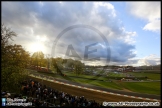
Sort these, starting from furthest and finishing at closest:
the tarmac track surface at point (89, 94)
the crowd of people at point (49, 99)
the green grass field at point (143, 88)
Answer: the green grass field at point (143, 88)
the tarmac track surface at point (89, 94)
the crowd of people at point (49, 99)

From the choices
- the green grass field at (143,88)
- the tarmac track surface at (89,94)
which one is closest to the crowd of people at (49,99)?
the tarmac track surface at (89,94)

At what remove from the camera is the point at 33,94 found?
21.8 m

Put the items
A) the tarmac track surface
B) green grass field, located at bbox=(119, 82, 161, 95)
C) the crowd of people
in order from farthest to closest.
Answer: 1. green grass field, located at bbox=(119, 82, 161, 95)
2. the tarmac track surface
3. the crowd of people

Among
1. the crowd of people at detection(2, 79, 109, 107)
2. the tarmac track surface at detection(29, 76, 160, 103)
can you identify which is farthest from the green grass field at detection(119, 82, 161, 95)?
the crowd of people at detection(2, 79, 109, 107)

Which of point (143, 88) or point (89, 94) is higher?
point (89, 94)

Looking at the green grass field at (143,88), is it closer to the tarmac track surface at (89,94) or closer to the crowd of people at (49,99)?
the tarmac track surface at (89,94)

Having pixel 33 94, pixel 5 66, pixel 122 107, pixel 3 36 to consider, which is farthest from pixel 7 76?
pixel 122 107

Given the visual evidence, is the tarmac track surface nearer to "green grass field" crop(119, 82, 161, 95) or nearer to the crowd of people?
the crowd of people

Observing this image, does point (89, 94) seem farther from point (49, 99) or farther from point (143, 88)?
point (143, 88)

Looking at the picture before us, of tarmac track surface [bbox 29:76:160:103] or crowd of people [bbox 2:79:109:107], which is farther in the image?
tarmac track surface [bbox 29:76:160:103]

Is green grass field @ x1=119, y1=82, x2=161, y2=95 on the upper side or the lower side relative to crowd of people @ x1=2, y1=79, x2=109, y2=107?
lower

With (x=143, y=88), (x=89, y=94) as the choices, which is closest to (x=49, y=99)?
(x=89, y=94)

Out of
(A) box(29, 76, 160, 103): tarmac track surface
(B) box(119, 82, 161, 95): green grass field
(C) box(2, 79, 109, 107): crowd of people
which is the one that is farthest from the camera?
(B) box(119, 82, 161, 95): green grass field

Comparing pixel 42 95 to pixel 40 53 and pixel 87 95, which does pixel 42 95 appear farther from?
pixel 40 53
